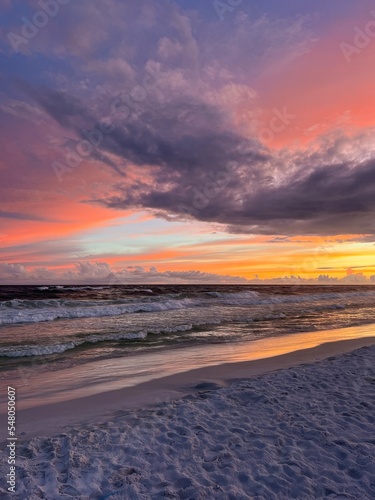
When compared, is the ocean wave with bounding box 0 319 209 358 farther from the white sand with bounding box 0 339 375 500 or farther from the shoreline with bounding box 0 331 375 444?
the white sand with bounding box 0 339 375 500

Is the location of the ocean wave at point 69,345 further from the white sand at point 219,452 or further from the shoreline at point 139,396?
the white sand at point 219,452

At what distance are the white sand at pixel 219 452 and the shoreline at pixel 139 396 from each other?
46 centimetres

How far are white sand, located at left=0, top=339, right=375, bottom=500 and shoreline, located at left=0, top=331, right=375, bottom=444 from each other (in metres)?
0.46

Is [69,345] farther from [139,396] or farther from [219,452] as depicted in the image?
[219,452]

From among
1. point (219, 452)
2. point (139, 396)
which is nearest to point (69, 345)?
point (139, 396)

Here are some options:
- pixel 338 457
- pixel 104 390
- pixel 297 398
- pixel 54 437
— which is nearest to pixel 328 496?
pixel 338 457

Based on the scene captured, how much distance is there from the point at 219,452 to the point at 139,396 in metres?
3.53

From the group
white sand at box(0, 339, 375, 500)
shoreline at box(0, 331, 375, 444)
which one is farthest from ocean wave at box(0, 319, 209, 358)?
white sand at box(0, 339, 375, 500)

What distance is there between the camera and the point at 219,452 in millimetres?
5551

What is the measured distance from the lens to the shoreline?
23.1 feet

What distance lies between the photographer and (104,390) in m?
9.20

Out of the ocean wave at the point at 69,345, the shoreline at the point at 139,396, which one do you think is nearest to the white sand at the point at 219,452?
the shoreline at the point at 139,396

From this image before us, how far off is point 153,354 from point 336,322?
52.7ft

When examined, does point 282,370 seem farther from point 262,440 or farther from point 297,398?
point 262,440
